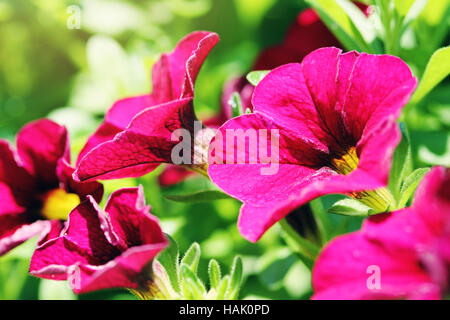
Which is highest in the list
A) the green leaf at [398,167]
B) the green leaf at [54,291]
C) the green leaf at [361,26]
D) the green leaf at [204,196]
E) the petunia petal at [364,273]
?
the green leaf at [361,26]

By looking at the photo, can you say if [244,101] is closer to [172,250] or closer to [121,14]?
[172,250]

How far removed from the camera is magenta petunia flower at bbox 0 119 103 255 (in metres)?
0.94

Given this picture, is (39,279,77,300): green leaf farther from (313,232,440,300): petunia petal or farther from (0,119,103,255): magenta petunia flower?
(313,232,440,300): petunia petal

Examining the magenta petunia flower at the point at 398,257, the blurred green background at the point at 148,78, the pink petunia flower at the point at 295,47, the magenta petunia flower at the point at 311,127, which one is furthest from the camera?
the pink petunia flower at the point at 295,47

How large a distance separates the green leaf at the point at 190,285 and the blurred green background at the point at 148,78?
27 cm

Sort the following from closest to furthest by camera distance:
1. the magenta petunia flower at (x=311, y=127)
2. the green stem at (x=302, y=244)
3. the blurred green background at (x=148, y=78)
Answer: the magenta petunia flower at (x=311, y=127) → the green stem at (x=302, y=244) → the blurred green background at (x=148, y=78)

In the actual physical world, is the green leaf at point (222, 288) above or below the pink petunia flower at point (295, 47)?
below

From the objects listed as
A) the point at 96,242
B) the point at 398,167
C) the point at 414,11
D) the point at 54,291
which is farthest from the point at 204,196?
the point at 414,11

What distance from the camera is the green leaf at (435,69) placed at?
2.78ft

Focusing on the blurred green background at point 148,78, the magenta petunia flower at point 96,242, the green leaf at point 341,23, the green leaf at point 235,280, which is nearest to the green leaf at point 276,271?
the blurred green background at point 148,78

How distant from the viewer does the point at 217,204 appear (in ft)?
4.33

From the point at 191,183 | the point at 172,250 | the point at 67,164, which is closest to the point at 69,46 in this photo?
the point at 191,183

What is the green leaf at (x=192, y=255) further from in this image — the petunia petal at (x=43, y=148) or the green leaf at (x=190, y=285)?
the petunia petal at (x=43, y=148)
